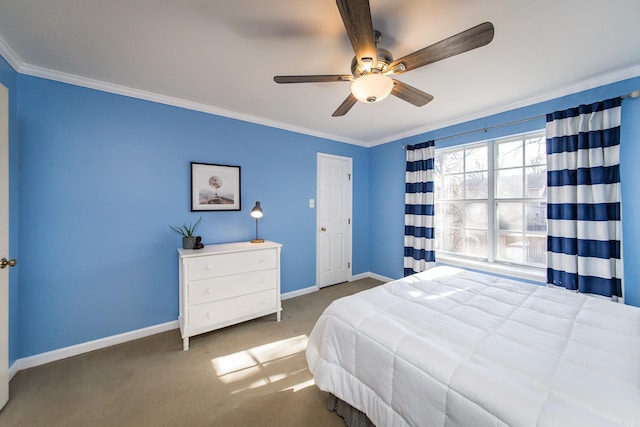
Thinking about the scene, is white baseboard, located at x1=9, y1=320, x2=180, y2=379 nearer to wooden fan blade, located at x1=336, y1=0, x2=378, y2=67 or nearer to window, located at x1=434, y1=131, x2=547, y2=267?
wooden fan blade, located at x1=336, y1=0, x2=378, y2=67

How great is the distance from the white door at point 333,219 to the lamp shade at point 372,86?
88.0 inches

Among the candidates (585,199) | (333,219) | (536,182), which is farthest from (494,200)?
(333,219)

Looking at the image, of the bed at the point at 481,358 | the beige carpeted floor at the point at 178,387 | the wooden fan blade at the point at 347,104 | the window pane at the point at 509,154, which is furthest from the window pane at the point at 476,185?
the beige carpeted floor at the point at 178,387

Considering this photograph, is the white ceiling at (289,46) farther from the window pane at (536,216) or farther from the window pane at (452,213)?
the window pane at (452,213)

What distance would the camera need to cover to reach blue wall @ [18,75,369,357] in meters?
1.98

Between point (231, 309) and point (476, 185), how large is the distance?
3260 millimetres

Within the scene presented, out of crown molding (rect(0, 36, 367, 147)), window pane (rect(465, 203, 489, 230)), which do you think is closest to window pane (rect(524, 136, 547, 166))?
window pane (rect(465, 203, 489, 230))

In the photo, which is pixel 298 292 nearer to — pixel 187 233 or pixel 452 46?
pixel 187 233

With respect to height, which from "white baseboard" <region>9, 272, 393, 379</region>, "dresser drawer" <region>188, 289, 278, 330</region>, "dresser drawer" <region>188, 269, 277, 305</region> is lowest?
"white baseboard" <region>9, 272, 393, 379</region>

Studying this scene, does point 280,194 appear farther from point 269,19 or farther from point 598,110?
point 598,110

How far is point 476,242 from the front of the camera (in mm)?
3154

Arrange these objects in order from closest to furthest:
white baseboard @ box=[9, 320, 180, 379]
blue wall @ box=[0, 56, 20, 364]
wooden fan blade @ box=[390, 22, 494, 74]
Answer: wooden fan blade @ box=[390, 22, 494, 74]
blue wall @ box=[0, 56, 20, 364]
white baseboard @ box=[9, 320, 180, 379]

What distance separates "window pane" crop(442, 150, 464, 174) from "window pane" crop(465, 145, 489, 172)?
77mm

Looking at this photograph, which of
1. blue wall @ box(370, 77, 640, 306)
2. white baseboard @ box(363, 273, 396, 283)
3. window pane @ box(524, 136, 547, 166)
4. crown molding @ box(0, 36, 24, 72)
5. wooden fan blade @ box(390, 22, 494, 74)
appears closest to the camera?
wooden fan blade @ box(390, 22, 494, 74)
